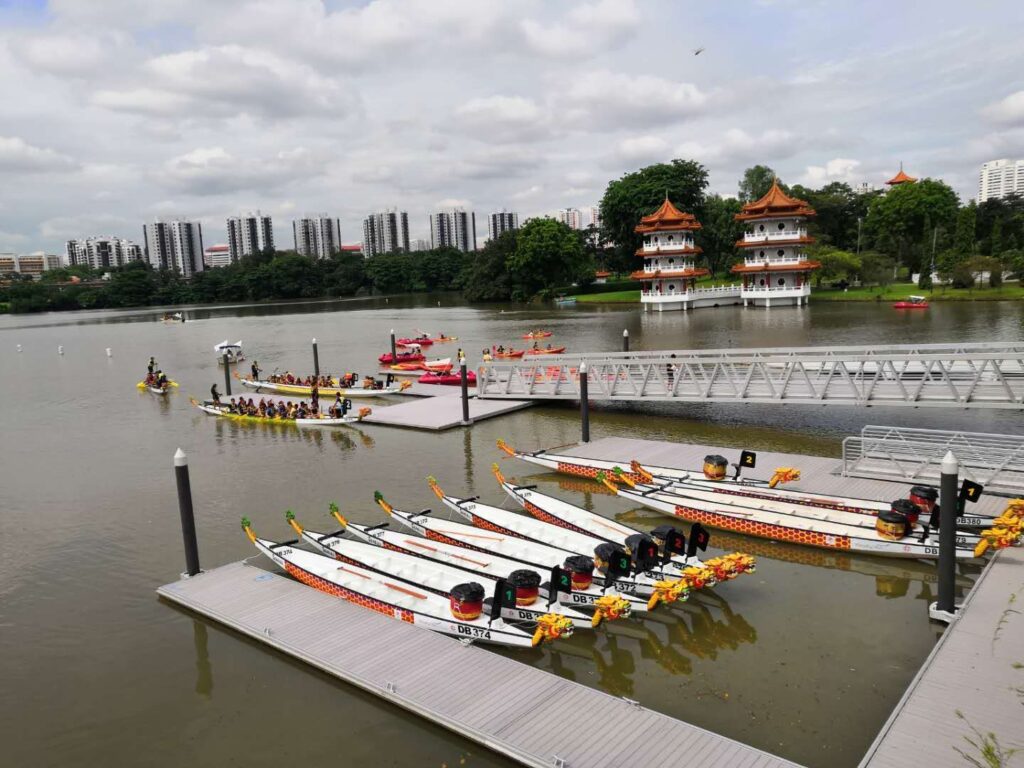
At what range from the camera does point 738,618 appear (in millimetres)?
11742

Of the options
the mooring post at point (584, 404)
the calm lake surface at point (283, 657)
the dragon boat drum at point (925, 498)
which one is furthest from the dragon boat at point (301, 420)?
the dragon boat drum at point (925, 498)

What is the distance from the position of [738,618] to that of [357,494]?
11.1 meters

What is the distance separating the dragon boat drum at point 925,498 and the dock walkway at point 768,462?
3.82 ft

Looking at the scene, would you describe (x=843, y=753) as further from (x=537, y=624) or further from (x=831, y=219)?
(x=831, y=219)

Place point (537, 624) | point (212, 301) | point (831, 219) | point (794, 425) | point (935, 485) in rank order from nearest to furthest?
point (537, 624), point (935, 485), point (794, 425), point (831, 219), point (212, 301)

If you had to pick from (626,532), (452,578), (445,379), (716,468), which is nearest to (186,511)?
(452,578)

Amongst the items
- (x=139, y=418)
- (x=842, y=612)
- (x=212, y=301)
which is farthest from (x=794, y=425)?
(x=212, y=301)

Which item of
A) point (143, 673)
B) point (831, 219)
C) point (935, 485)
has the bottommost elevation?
point (143, 673)

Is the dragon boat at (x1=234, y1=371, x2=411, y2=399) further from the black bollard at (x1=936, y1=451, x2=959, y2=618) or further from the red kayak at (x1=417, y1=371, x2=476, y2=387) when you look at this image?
the black bollard at (x1=936, y1=451, x2=959, y2=618)

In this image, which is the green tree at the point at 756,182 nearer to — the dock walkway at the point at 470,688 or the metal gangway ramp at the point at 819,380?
the metal gangway ramp at the point at 819,380

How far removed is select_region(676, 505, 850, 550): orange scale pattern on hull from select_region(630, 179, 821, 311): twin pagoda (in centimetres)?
6496

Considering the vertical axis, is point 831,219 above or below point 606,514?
above

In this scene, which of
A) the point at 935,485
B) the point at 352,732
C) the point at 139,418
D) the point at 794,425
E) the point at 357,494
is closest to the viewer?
the point at 352,732

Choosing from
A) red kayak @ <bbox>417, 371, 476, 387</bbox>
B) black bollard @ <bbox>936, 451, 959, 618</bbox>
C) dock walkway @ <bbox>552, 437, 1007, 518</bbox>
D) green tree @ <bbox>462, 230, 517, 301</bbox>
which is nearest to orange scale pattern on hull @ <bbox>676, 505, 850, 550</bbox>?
dock walkway @ <bbox>552, 437, 1007, 518</bbox>
